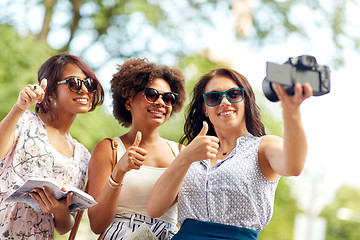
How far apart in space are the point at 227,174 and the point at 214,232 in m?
0.31

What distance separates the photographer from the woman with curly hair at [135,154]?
3.00m

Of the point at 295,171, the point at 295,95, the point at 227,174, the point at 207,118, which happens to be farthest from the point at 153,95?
the point at 295,95

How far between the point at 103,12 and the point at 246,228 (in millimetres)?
6836

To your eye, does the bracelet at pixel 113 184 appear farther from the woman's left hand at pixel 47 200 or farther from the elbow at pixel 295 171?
the elbow at pixel 295 171

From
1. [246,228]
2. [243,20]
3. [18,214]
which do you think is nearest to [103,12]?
[243,20]

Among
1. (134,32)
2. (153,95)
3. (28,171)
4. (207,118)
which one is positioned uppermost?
(134,32)

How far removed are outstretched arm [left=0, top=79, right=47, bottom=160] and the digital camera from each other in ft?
4.53

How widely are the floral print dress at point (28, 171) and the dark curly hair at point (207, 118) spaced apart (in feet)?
2.74

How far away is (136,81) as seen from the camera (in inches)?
132

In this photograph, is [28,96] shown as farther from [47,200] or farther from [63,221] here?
[63,221]

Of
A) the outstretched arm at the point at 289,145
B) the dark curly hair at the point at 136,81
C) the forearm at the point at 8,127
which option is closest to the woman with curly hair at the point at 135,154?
the dark curly hair at the point at 136,81

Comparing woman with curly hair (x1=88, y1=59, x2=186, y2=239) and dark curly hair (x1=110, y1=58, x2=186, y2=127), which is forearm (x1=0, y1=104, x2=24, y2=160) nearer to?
woman with curly hair (x1=88, y1=59, x2=186, y2=239)

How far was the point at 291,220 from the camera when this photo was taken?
22.2m

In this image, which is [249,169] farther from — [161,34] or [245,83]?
[161,34]
